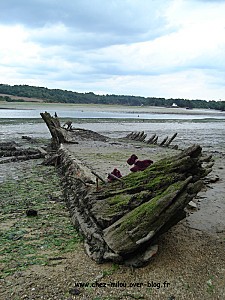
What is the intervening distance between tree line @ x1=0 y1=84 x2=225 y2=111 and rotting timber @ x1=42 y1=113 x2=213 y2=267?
9662cm

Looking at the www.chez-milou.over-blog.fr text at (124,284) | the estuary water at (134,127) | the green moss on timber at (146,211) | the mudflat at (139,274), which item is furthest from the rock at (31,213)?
the estuary water at (134,127)

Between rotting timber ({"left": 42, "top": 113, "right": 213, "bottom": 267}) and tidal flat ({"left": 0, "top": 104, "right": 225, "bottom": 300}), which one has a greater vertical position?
rotting timber ({"left": 42, "top": 113, "right": 213, "bottom": 267})

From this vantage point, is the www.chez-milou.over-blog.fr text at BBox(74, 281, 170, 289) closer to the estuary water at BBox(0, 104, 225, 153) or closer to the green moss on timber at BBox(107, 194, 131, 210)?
the green moss on timber at BBox(107, 194, 131, 210)

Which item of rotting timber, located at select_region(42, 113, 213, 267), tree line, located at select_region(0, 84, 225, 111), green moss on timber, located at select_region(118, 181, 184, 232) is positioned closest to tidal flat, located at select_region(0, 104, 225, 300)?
rotting timber, located at select_region(42, 113, 213, 267)

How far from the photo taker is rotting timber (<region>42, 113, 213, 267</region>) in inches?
169

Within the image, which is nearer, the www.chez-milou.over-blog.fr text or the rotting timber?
the www.chez-milou.over-blog.fr text

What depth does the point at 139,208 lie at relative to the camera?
456 cm

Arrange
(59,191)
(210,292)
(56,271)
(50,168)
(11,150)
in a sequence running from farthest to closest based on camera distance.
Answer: (11,150)
(50,168)
(59,191)
(56,271)
(210,292)

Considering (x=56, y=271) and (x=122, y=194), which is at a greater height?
(x=122, y=194)

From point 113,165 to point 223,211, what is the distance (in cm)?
420

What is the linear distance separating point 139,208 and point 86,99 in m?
126

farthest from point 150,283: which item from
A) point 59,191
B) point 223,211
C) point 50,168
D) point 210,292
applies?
point 50,168

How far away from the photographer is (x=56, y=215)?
6.86 meters

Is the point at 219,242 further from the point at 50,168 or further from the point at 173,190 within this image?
the point at 50,168
